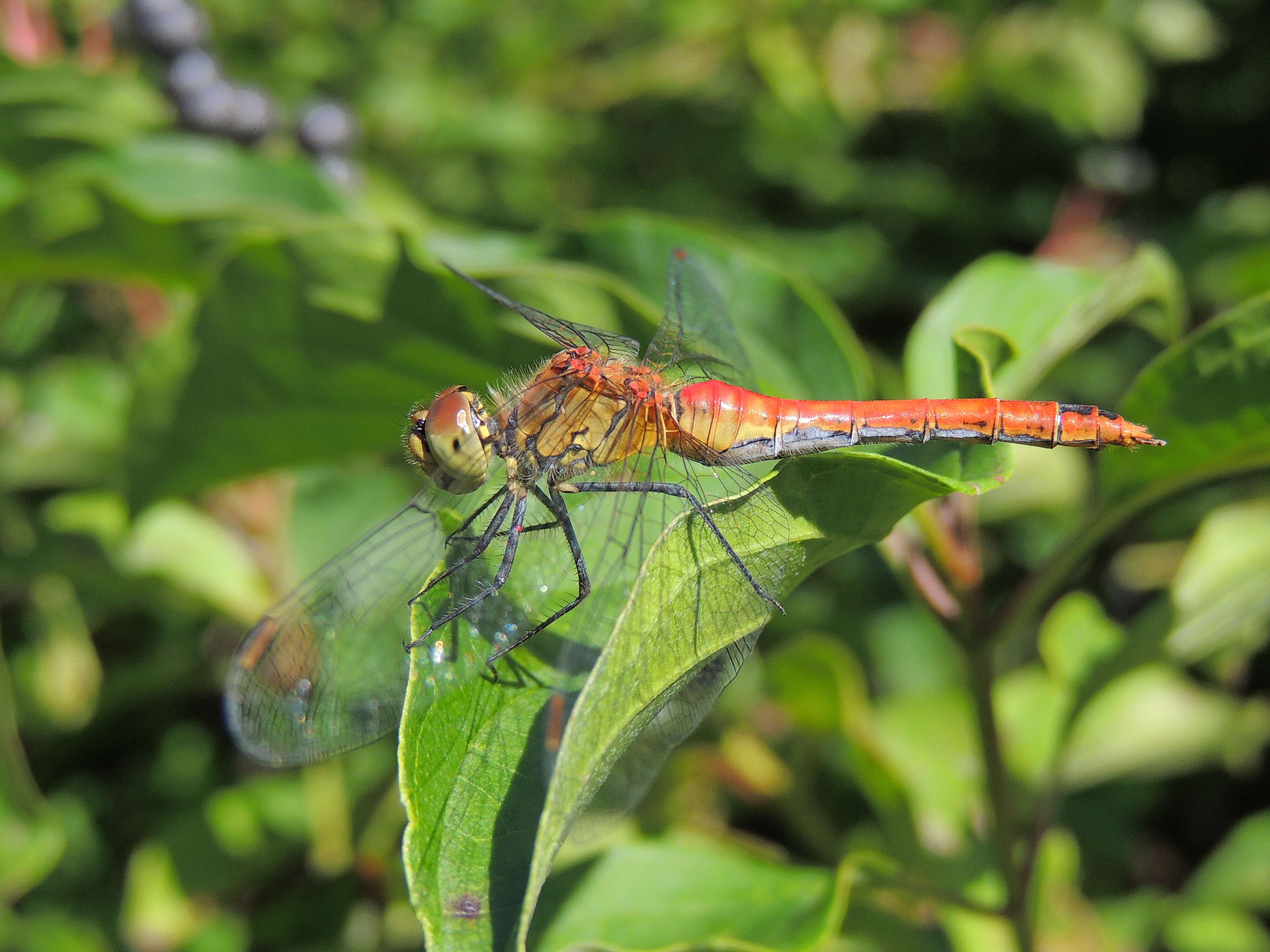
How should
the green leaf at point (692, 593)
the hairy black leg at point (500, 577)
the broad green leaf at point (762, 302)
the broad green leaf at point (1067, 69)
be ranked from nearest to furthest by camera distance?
the green leaf at point (692, 593) → the hairy black leg at point (500, 577) → the broad green leaf at point (762, 302) → the broad green leaf at point (1067, 69)

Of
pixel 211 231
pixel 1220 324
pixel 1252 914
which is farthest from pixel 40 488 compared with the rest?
pixel 1252 914

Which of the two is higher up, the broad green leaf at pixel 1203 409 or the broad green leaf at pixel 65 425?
the broad green leaf at pixel 1203 409

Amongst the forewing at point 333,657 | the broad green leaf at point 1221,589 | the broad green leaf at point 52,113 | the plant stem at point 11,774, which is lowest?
the plant stem at point 11,774

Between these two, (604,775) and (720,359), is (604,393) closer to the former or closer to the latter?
(720,359)

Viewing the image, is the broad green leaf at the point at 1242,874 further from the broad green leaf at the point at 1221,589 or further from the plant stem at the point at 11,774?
the plant stem at the point at 11,774

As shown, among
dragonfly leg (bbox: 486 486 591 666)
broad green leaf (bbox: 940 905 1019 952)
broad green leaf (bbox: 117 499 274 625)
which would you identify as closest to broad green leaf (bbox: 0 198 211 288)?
broad green leaf (bbox: 117 499 274 625)

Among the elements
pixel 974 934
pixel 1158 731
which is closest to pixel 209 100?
pixel 974 934

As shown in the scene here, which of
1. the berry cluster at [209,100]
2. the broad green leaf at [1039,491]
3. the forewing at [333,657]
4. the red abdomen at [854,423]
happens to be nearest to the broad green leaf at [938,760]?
the broad green leaf at [1039,491]

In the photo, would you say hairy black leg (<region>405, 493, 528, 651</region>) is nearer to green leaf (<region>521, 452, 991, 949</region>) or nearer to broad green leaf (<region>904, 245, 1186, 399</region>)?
green leaf (<region>521, 452, 991, 949</region>)
